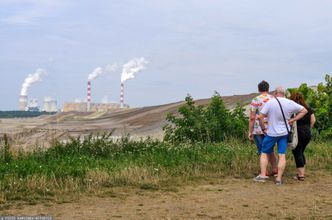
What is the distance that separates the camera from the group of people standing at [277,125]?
322 inches

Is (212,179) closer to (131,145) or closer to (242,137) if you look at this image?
(131,145)

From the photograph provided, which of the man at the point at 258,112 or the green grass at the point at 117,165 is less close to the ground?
the man at the point at 258,112

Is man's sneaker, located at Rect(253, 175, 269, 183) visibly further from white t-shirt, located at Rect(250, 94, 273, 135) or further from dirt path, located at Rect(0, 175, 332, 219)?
white t-shirt, located at Rect(250, 94, 273, 135)

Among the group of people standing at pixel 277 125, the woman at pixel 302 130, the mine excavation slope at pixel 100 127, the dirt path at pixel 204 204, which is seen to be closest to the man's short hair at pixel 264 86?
the group of people standing at pixel 277 125

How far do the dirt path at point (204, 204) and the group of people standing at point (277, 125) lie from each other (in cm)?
53

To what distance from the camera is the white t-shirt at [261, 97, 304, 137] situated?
8.16m

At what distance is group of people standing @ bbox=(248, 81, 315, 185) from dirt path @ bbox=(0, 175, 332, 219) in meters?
0.53

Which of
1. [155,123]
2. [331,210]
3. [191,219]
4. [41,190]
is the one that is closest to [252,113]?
[331,210]

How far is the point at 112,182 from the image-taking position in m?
7.73

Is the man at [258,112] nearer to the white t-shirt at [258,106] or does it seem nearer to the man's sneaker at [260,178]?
the white t-shirt at [258,106]

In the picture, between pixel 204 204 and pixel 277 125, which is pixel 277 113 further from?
pixel 204 204

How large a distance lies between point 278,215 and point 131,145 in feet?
18.1

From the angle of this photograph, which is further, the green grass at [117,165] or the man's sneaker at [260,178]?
the man's sneaker at [260,178]

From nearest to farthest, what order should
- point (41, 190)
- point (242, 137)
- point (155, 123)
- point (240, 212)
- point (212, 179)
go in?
point (240, 212)
point (41, 190)
point (212, 179)
point (242, 137)
point (155, 123)
